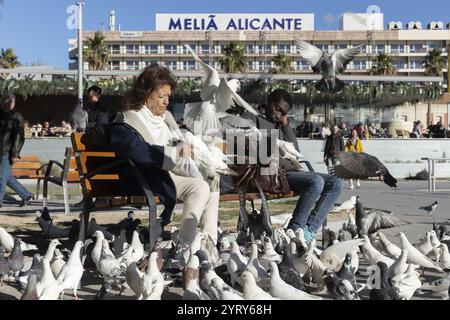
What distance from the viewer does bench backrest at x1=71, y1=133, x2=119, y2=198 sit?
6129 millimetres

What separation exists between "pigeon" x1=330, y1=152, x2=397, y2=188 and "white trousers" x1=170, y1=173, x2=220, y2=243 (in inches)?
63.4

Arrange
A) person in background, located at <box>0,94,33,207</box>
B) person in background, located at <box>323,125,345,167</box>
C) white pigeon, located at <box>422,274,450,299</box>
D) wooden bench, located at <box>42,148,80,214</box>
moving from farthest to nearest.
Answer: person in background, located at <box>323,125,345,167</box>, person in background, located at <box>0,94,33,207</box>, wooden bench, located at <box>42,148,80,214</box>, white pigeon, located at <box>422,274,450,299</box>

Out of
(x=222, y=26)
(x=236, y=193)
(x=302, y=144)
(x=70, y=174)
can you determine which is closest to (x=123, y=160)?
(x=236, y=193)

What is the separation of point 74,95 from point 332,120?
13497 mm

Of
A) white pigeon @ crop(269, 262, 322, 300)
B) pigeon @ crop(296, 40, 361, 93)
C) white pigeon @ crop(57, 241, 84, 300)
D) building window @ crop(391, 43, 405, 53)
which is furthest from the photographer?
building window @ crop(391, 43, 405, 53)

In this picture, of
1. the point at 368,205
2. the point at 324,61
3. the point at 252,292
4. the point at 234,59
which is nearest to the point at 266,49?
the point at 234,59

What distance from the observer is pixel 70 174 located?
431 inches

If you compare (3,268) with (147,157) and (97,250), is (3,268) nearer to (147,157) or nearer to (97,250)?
(97,250)

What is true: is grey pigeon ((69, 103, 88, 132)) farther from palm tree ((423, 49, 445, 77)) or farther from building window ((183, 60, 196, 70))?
building window ((183, 60, 196, 70))

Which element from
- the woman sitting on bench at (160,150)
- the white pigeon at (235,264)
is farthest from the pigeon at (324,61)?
the white pigeon at (235,264)

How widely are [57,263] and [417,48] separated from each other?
329ft

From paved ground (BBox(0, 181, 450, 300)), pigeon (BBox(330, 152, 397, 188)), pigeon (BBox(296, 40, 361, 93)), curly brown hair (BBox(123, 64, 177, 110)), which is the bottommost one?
paved ground (BBox(0, 181, 450, 300))

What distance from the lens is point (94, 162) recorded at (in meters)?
6.43

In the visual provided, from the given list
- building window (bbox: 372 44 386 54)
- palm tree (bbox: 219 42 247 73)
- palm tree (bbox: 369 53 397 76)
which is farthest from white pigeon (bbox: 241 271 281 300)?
building window (bbox: 372 44 386 54)
